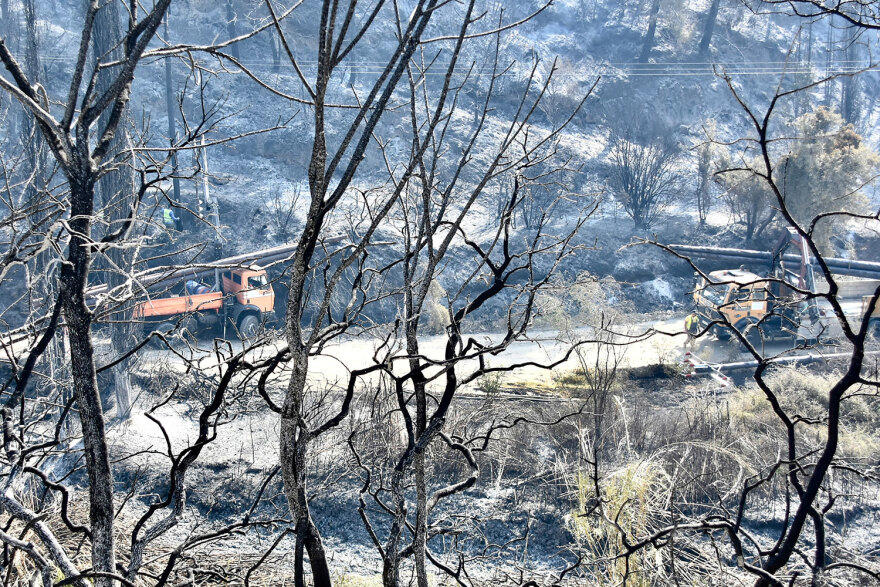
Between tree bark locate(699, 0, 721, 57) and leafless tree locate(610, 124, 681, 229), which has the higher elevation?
tree bark locate(699, 0, 721, 57)

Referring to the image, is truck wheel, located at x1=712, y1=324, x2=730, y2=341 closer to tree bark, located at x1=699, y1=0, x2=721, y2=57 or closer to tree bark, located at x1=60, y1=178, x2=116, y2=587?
tree bark, located at x1=60, y1=178, x2=116, y2=587

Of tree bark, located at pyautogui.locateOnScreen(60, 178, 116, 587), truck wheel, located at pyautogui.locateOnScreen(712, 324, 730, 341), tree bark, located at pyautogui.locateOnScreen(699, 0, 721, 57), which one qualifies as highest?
tree bark, located at pyautogui.locateOnScreen(699, 0, 721, 57)

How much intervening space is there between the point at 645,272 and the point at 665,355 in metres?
6.94

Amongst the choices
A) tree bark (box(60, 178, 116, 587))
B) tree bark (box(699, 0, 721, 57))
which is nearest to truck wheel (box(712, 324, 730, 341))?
tree bark (box(60, 178, 116, 587))

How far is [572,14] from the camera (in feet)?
106

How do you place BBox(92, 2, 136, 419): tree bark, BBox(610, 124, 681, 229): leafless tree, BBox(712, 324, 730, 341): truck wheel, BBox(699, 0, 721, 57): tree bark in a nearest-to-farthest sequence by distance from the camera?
BBox(92, 2, 136, 419): tree bark
BBox(712, 324, 730, 341): truck wheel
BBox(610, 124, 681, 229): leafless tree
BBox(699, 0, 721, 57): tree bark

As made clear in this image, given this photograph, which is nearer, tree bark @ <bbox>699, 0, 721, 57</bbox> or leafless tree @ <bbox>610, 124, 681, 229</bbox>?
leafless tree @ <bbox>610, 124, 681, 229</bbox>

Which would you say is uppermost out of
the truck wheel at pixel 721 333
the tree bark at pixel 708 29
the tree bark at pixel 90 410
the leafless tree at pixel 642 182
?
the tree bark at pixel 708 29

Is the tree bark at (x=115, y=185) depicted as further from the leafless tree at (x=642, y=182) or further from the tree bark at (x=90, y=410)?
the leafless tree at (x=642, y=182)

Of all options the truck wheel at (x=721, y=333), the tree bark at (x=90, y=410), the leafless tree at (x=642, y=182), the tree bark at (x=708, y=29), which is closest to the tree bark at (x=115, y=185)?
the tree bark at (x=90, y=410)

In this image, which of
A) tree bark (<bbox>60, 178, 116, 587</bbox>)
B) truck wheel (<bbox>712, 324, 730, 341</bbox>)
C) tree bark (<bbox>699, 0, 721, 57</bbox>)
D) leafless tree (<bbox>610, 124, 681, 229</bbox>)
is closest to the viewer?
tree bark (<bbox>60, 178, 116, 587</bbox>)

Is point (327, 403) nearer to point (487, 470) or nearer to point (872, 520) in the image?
point (487, 470)

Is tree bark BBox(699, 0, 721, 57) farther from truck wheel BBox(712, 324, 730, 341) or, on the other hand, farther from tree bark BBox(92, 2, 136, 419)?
tree bark BBox(92, 2, 136, 419)

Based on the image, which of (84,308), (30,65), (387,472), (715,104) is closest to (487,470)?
(387,472)
